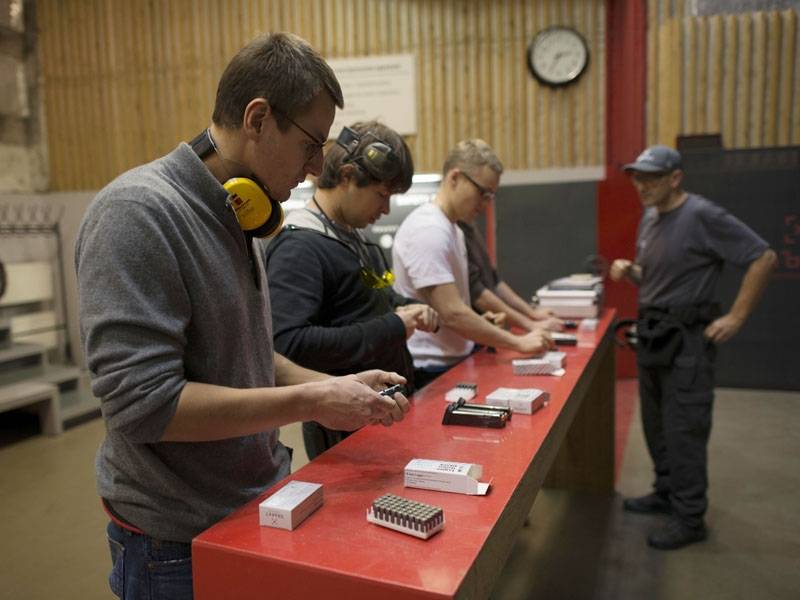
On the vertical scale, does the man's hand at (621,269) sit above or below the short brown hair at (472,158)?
below

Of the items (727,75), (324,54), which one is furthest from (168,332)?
(324,54)

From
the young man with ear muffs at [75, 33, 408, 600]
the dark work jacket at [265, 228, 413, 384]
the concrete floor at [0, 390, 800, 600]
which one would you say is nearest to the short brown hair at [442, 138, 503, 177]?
the dark work jacket at [265, 228, 413, 384]

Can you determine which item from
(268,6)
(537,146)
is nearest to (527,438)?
(537,146)

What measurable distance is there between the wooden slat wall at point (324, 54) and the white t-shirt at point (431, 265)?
12.6ft

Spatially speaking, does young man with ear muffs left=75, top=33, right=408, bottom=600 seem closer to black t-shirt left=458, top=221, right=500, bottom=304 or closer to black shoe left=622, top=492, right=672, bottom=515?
black t-shirt left=458, top=221, right=500, bottom=304

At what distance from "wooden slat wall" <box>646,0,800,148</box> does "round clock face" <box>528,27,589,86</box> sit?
2.03 ft

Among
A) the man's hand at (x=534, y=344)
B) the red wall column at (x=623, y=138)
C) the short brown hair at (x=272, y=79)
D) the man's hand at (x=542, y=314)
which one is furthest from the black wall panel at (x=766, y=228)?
the short brown hair at (x=272, y=79)

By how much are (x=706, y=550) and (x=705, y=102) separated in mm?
4259

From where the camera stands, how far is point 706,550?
3.11 meters

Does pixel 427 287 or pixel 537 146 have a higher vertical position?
pixel 537 146

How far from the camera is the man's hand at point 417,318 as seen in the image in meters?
2.04

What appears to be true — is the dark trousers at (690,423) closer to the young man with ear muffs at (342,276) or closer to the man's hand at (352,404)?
the young man with ear muffs at (342,276)

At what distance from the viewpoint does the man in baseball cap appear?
3160 mm

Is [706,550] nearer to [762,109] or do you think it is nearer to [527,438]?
[527,438]
